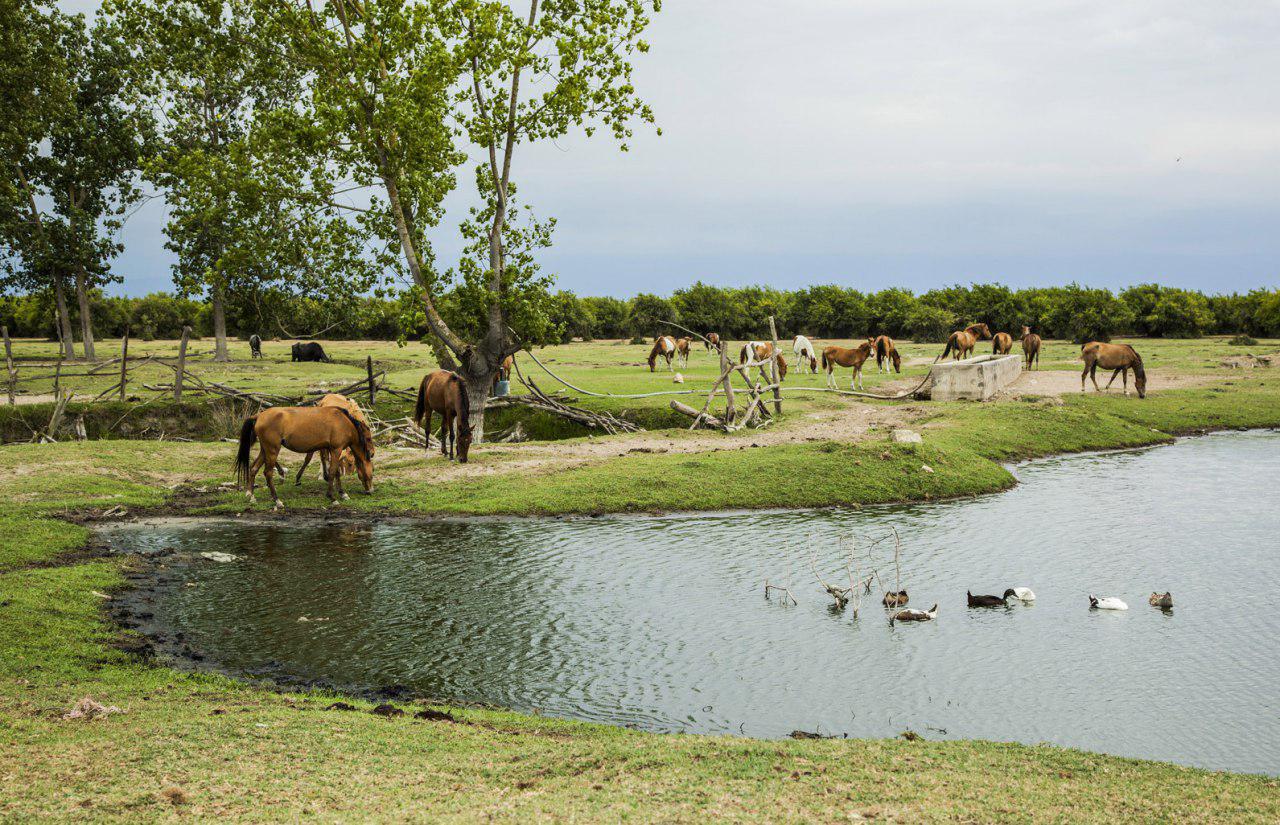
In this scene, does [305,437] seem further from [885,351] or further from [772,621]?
[885,351]

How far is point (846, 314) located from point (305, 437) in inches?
2129

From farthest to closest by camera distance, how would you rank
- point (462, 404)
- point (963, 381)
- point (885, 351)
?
point (885, 351), point (963, 381), point (462, 404)

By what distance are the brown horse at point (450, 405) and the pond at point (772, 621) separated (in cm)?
386

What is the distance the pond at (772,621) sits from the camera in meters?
8.38

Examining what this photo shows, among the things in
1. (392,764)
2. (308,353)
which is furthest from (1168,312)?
(392,764)

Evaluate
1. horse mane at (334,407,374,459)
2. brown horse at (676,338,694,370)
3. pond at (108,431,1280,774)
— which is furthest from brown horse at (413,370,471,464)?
brown horse at (676,338,694,370)

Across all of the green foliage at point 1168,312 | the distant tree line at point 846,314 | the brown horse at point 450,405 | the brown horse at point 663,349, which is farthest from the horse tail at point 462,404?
the green foliage at point 1168,312

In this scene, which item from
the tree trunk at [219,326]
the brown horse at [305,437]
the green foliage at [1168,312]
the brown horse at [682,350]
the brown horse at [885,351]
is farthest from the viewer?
the green foliage at [1168,312]

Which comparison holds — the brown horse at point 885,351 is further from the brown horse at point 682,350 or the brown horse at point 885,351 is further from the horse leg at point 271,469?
the horse leg at point 271,469

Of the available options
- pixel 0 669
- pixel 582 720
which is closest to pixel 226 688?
pixel 0 669

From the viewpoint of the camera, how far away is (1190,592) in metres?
12.1

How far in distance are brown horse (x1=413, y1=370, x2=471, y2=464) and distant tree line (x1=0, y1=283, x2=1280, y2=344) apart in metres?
32.7

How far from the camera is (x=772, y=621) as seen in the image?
426 inches

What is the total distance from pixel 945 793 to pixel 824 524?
1034 cm
